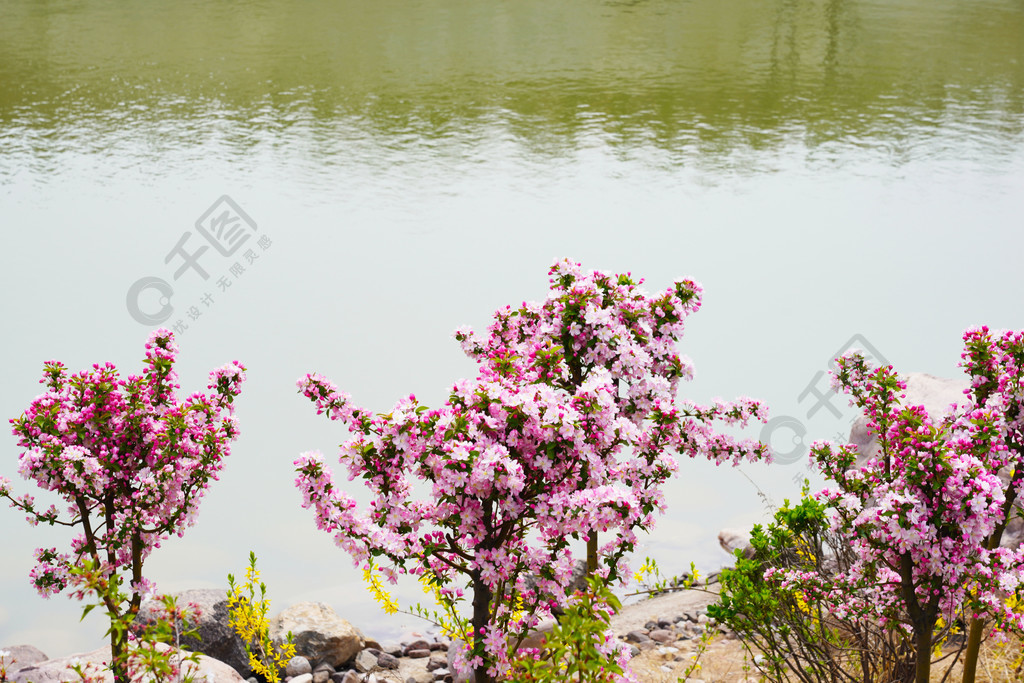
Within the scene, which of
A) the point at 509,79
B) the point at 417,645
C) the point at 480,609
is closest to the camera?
the point at 480,609

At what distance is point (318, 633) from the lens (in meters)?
6.00

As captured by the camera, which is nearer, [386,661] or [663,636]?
[386,661]

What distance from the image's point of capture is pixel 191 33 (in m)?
27.0

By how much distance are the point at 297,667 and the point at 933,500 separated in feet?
12.7

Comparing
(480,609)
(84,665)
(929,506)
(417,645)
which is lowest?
(417,645)

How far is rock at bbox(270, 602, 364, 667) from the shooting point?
19.6 ft

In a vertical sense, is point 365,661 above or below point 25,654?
below

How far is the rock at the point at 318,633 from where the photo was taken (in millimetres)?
5977

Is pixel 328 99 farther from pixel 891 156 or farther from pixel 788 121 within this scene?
pixel 891 156

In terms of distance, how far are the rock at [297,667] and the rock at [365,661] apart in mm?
324

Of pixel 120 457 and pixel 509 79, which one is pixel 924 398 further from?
pixel 509 79

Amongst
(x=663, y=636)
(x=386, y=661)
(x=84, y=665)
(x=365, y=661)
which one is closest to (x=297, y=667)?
A: (x=365, y=661)

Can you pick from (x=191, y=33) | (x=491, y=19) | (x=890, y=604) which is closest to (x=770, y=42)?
(x=491, y=19)

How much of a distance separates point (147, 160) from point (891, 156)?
12.4 meters
